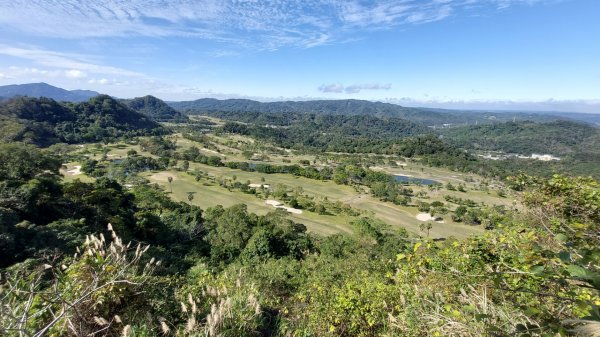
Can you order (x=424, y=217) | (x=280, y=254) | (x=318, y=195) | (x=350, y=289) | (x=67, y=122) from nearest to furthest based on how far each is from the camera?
1. (x=350, y=289)
2. (x=280, y=254)
3. (x=424, y=217)
4. (x=318, y=195)
5. (x=67, y=122)

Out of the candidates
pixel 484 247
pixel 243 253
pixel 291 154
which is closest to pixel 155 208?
pixel 243 253

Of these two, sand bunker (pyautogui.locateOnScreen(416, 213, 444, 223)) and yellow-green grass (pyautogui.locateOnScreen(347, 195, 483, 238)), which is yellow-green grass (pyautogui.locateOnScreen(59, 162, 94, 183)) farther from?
sand bunker (pyautogui.locateOnScreen(416, 213, 444, 223))

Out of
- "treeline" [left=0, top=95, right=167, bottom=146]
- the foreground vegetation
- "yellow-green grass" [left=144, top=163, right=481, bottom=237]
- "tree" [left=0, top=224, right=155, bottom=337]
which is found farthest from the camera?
"treeline" [left=0, top=95, right=167, bottom=146]

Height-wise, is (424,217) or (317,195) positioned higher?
(317,195)

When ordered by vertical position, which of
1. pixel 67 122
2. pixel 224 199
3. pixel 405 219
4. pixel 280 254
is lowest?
pixel 405 219

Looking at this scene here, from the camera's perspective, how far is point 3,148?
2789 cm

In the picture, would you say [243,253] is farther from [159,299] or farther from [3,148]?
[3,148]

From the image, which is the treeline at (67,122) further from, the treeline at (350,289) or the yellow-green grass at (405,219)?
the treeline at (350,289)

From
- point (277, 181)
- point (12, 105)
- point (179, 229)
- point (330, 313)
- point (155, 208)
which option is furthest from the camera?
point (12, 105)

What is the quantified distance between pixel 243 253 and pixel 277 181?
162 ft

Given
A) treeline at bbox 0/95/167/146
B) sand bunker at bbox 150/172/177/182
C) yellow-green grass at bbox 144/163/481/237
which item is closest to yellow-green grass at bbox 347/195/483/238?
yellow-green grass at bbox 144/163/481/237

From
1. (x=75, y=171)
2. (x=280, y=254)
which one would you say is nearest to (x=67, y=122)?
(x=75, y=171)

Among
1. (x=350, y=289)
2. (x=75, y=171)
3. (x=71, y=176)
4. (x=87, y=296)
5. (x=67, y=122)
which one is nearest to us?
(x=87, y=296)

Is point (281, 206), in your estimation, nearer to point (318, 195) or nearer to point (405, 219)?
point (318, 195)
